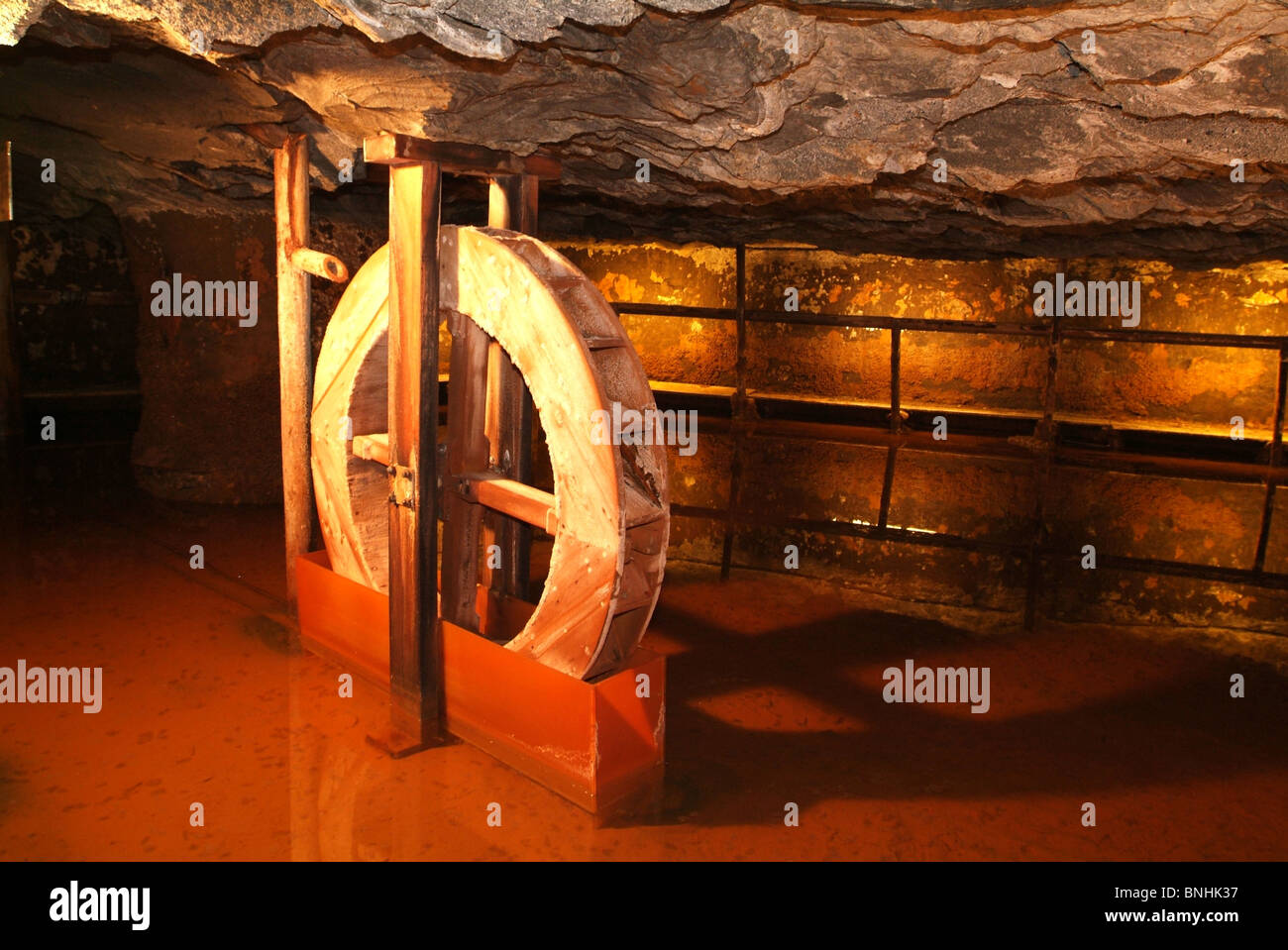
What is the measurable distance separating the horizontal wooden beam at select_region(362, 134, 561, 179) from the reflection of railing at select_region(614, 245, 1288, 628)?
2.79 meters

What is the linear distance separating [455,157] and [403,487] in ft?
3.65

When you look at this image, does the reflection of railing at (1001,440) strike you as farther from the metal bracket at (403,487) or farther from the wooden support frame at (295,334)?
the metal bracket at (403,487)

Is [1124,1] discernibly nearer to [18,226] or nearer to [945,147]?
[945,147]

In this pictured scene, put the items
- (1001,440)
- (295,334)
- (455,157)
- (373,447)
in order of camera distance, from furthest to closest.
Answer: (1001,440), (295,334), (373,447), (455,157)

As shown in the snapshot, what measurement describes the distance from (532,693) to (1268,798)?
7.66ft

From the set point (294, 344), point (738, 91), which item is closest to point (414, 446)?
point (294, 344)

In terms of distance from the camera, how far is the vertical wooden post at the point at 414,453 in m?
3.24

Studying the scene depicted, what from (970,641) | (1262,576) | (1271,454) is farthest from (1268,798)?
(1271,454)

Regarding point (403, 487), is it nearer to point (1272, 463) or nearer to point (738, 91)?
point (738, 91)

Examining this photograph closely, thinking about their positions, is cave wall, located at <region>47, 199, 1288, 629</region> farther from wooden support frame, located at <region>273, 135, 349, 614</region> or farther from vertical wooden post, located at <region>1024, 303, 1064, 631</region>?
wooden support frame, located at <region>273, 135, 349, 614</region>

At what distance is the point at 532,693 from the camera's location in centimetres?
311

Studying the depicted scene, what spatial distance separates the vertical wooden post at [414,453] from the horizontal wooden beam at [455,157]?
6 cm

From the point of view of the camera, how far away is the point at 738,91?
3.03 meters

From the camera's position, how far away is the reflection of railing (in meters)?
6.37
